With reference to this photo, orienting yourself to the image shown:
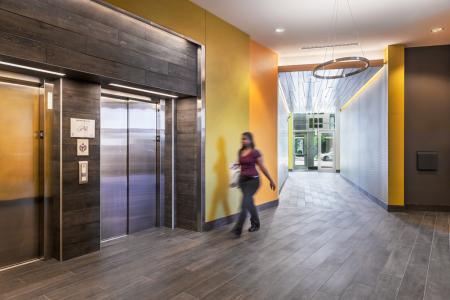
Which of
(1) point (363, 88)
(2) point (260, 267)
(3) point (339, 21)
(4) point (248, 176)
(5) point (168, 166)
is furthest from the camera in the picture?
(1) point (363, 88)

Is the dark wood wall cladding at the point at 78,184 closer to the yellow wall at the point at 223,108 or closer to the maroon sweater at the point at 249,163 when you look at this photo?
the yellow wall at the point at 223,108

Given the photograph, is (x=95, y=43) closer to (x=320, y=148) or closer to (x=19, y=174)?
(x=19, y=174)

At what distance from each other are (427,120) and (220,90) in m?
5.54

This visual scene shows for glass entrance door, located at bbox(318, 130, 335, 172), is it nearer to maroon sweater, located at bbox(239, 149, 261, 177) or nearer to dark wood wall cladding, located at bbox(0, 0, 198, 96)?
maroon sweater, located at bbox(239, 149, 261, 177)

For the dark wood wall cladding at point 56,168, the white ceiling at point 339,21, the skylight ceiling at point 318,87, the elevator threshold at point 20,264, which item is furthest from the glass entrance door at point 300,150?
the elevator threshold at point 20,264

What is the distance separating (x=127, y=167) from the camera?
17.2ft

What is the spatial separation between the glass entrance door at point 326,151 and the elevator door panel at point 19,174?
1930 cm

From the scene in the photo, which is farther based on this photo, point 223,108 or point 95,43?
point 223,108

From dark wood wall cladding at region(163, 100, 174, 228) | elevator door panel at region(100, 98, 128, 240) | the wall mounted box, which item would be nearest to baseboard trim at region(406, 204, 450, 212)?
the wall mounted box

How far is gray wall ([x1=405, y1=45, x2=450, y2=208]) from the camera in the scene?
7438 millimetres

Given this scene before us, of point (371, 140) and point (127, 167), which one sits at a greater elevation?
point (371, 140)

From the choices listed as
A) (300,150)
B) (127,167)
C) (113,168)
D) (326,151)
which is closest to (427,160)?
(127,167)

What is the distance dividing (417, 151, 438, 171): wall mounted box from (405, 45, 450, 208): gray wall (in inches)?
4.1

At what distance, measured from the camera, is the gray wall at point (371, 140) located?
7871 millimetres
